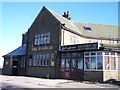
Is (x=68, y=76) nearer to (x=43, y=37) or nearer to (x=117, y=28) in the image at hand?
(x=43, y=37)

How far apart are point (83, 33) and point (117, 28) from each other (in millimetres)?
11680

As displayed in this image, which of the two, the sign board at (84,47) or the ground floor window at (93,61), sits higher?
the sign board at (84,47)

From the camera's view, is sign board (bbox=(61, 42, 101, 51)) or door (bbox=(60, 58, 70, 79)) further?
door (bbox=(60, 58, 70, 79))

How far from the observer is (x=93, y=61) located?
85.3 feet

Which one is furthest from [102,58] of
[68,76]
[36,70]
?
[36,70]

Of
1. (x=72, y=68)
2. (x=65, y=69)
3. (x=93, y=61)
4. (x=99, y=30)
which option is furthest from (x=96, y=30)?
(x=93, y=61)

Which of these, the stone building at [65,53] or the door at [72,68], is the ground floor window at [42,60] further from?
the door at [72,68]

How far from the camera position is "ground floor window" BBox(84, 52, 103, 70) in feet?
83.1

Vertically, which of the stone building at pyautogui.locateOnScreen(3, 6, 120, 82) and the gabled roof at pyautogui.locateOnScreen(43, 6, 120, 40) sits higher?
the gabled roof at pyautogui.locateOnScreen(43, 6, 120, 40)

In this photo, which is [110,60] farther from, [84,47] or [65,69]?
[65,69]

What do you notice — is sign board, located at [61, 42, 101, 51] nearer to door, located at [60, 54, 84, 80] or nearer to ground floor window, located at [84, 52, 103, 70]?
ground floor window, located at [84, 52, 103, 70]

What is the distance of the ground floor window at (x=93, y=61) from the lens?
25.3 metres

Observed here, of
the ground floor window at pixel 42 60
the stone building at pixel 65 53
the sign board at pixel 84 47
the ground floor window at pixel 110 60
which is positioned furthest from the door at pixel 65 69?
the ground floor window at pixel 110 60

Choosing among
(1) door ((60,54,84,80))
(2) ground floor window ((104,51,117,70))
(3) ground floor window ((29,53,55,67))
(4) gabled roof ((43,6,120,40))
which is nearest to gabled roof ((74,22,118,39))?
(4) gabled roof ((43,6,120,40))
